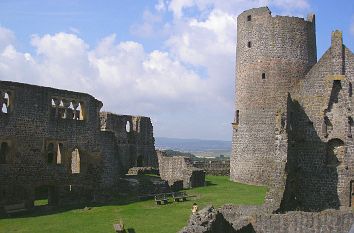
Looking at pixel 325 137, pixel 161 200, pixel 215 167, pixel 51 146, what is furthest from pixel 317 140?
pixel 215 167

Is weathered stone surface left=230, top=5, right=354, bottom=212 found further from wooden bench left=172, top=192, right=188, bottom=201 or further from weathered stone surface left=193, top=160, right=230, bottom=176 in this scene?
weathered stone surface left=193, top=160, right=230, bottom=176

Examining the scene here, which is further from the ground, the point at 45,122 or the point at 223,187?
the point at 45,122

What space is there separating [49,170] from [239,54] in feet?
57.1

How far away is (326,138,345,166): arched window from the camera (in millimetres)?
25266

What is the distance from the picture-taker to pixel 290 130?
81.7 ft

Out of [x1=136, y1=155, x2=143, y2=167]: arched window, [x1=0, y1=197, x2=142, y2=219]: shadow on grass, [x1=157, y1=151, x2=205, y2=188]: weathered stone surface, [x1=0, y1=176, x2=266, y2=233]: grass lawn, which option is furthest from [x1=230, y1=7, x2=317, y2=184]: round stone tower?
[x1=136, y1=155, x2=143, y2=167]: arched window

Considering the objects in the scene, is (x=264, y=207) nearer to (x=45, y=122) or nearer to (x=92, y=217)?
(x=92, y=217)

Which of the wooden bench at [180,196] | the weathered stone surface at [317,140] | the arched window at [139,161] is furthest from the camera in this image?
the arched window at [139,161]

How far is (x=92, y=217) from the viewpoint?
24281mm

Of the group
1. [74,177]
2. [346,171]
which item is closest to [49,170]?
[74,177]

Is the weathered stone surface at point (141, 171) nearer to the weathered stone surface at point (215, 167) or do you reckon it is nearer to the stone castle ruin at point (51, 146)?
the weathered stone surface at point (215, 167)

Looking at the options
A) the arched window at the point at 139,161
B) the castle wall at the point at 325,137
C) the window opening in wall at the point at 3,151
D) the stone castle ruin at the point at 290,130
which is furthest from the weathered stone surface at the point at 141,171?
the castle wall at the point at 325,137

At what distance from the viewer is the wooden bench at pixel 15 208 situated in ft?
83.5

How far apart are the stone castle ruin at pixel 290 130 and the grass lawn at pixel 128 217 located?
2.68 metres
